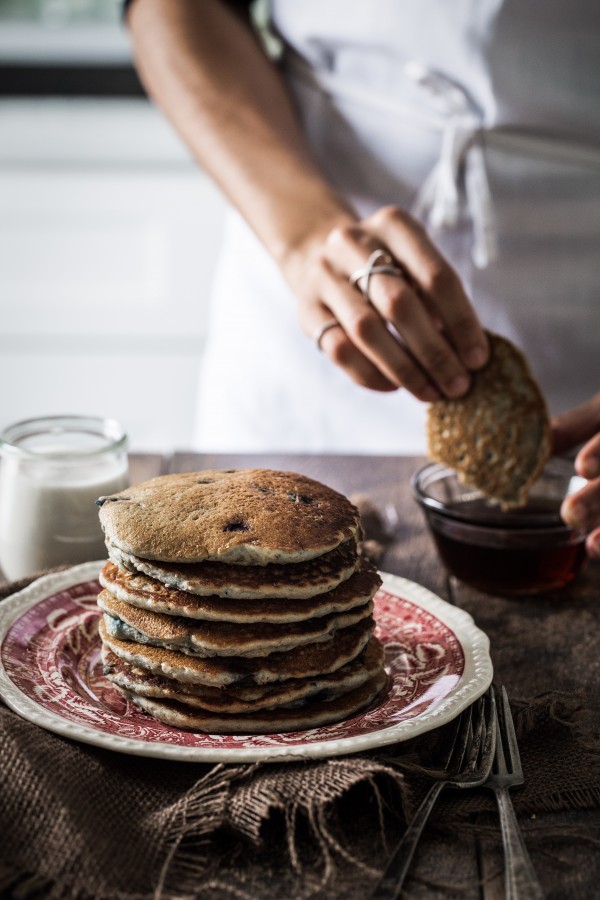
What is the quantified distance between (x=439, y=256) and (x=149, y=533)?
0.68 m

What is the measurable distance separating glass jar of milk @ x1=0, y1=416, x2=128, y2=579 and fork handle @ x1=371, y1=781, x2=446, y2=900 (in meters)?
0.71

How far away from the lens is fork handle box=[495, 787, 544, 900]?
2.72 ft

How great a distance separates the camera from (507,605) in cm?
147

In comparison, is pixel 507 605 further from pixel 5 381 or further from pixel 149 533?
pixel 5 381

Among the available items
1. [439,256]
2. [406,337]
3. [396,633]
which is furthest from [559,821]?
[439,256]

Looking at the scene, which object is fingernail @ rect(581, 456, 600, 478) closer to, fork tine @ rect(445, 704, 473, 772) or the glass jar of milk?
fork tine @ rect(445, 704, 473, 772)

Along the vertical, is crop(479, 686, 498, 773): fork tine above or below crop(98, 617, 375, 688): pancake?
below

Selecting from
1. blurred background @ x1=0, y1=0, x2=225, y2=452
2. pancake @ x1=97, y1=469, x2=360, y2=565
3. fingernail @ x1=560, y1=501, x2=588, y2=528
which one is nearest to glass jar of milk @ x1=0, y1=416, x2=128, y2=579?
pancake @ x1=97, y1=469, x2=360, y2=565

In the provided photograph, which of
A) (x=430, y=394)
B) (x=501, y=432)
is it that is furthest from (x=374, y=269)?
(x=501, y=432)

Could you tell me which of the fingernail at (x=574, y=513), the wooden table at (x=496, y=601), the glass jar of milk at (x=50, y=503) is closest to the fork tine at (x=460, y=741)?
the wooden table at (x=496, y=601)

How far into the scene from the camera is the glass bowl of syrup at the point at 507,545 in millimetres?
1450

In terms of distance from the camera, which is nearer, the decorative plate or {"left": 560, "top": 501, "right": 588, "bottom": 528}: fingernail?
the decorative plate

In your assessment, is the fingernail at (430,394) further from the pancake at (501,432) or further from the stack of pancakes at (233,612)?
the stack of pancakes at (233,612)

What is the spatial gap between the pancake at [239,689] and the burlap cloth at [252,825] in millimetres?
72
